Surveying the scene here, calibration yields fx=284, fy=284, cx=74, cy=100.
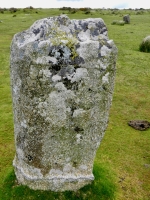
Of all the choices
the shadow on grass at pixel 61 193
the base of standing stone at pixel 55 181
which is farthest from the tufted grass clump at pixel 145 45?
the base of standing stone at pixel 55 181

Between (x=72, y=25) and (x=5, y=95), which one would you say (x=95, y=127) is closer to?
(x=72, y=25)

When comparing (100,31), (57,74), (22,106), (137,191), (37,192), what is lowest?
(137,191)

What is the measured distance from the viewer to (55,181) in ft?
22.6

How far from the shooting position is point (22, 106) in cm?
627

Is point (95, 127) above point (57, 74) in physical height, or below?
below

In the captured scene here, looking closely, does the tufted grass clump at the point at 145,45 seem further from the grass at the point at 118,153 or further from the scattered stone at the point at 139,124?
the scattered stone at the point at 139,124

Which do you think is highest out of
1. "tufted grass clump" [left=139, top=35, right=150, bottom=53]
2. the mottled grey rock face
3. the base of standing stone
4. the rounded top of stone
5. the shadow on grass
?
the rounded top of stone

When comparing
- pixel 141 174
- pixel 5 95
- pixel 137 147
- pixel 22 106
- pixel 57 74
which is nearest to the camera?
pixel 57 74

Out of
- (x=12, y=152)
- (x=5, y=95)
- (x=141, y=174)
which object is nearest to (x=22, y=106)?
(x=12, y=152)

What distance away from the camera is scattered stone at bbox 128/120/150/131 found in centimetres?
1134

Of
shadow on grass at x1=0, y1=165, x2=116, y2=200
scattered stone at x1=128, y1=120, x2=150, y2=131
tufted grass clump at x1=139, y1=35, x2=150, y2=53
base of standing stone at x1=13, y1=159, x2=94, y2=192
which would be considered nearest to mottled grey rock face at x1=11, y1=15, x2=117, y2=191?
base of standing stone at x1=13, y1=159, x2=94, y2=192

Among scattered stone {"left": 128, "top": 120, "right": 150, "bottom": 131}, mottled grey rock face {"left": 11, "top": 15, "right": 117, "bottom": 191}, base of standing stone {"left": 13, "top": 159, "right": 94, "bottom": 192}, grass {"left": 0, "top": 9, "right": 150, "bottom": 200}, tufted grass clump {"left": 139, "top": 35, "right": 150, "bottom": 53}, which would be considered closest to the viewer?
mottled grey rock face {"left": 11, "top": 15, "right": 117, "bottom": 191}

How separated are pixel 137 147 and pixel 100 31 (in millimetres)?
5318

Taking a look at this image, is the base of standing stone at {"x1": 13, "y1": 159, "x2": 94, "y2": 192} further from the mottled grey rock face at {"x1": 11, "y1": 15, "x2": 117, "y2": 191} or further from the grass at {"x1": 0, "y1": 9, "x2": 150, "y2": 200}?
the grass at {"x1": 0, "y1": 9, "x2": 150, "y2": 200}
